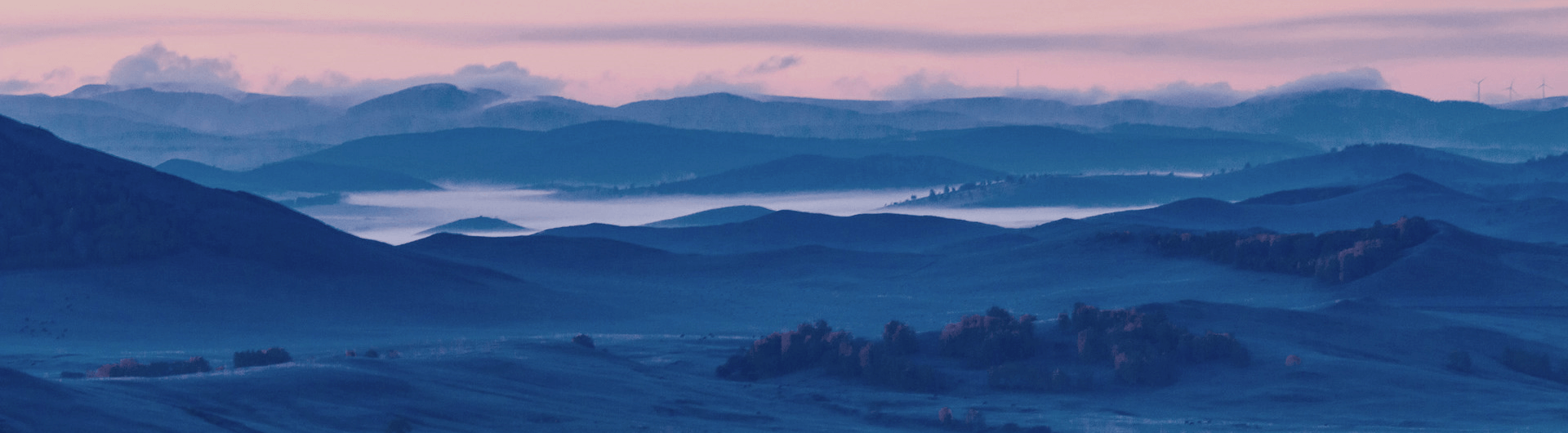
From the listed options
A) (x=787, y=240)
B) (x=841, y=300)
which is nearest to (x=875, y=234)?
(x=787, y=240)

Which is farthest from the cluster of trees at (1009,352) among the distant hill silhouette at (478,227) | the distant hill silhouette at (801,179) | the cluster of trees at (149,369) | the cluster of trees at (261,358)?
the distant hill silhouette at (801,179)

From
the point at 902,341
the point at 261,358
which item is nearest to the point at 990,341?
the point at 902,341

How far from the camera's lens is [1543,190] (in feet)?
389

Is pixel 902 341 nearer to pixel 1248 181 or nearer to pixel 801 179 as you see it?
pixel 1248 181

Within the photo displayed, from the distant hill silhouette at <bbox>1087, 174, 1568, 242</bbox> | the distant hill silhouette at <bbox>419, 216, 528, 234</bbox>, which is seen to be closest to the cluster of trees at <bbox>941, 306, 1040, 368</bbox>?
the distant hill silhouette at <bbox>1087, 174, 1568, 242</bbox>

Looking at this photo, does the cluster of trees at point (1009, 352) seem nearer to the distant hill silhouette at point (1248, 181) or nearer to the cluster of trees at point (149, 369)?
the cluster of trees at point (149, 369)

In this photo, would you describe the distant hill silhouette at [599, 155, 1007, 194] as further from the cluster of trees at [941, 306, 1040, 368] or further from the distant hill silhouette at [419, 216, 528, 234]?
the cluster of trees at [941, 306, 1040, 368]

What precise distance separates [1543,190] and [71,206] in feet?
316

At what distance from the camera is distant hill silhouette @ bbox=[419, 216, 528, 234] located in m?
123

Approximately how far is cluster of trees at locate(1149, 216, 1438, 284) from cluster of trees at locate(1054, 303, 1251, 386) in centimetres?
2059

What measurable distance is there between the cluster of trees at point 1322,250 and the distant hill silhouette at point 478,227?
219 feet

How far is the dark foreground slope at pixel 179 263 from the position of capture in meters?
46.0

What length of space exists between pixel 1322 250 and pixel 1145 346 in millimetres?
27128

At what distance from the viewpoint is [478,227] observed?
414ft
